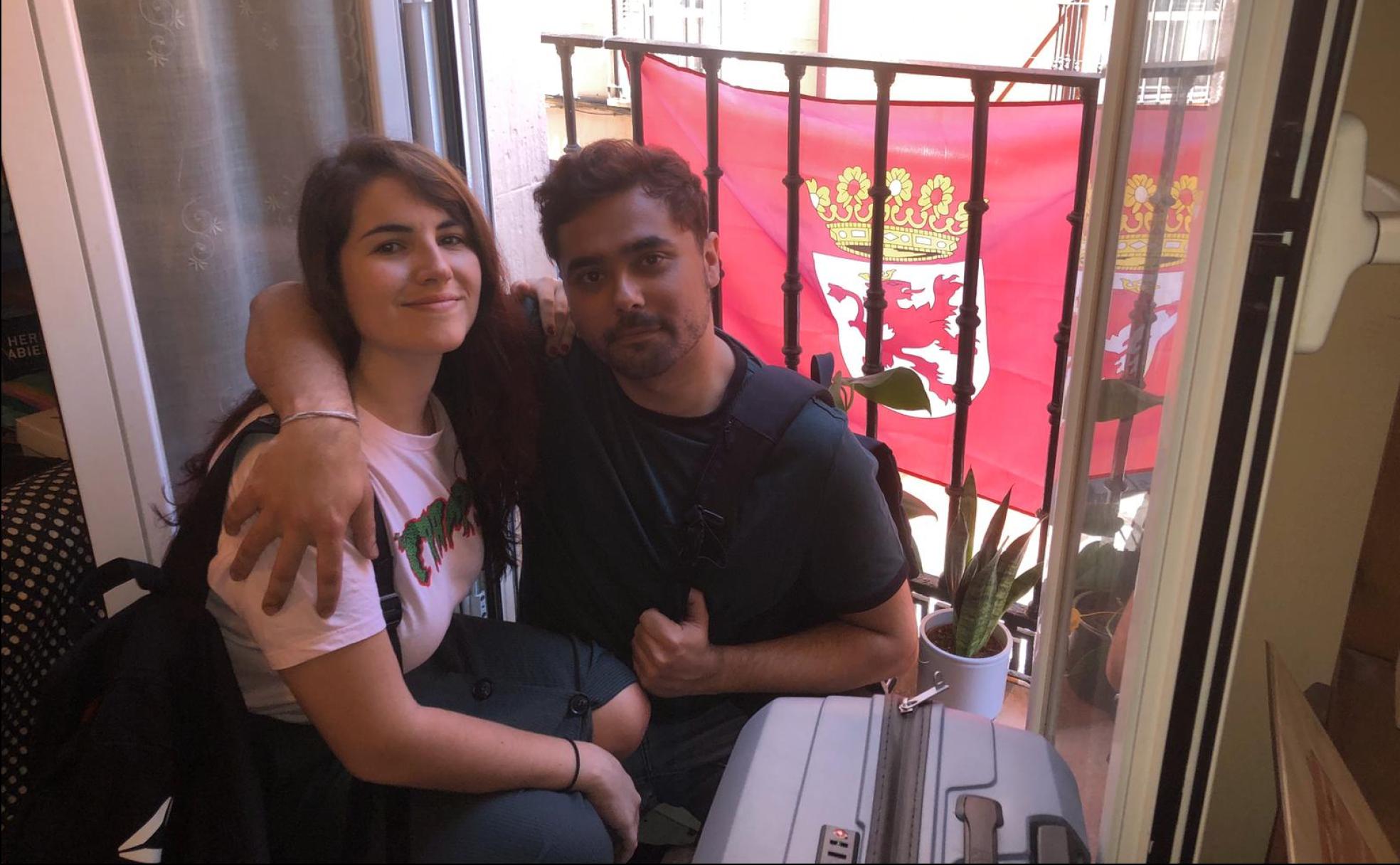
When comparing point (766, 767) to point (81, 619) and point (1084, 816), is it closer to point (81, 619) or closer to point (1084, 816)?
point (1084, 816)

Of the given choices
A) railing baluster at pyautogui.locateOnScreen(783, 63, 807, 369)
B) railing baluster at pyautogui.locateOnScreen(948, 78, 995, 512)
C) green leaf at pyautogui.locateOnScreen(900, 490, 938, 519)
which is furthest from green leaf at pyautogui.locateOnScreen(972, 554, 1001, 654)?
railing baluster at pyautogui.locateOnScreen(783, 63, 807, 369)

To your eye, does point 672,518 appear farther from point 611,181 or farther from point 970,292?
point 970,292

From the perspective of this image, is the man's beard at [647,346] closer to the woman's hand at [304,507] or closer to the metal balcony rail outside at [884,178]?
the woman's hand at [304,507]

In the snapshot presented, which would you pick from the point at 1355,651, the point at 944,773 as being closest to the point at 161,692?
A: the point at 944,773

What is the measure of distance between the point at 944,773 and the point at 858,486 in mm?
550

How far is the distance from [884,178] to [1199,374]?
1.47 m

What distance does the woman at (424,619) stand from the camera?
38.9 inches

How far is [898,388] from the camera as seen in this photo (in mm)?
1834

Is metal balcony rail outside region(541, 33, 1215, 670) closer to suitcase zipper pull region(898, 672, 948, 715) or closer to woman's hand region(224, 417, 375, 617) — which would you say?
woman's hand region(224, 417, 375, 617)

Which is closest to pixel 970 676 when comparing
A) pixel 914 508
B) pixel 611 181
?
pixel 914 508

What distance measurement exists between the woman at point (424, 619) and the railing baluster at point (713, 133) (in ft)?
2.74

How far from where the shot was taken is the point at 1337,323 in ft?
4.16

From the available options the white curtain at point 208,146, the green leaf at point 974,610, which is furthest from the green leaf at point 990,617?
the white curtain at point 208,146

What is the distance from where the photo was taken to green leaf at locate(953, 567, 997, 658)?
181 centimetres
